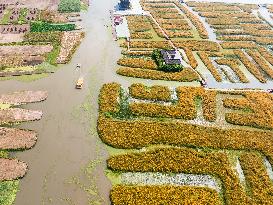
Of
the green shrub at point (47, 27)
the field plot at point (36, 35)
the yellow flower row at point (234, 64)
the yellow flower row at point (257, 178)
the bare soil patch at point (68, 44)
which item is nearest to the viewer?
the yellow flower row at point (257, 178)

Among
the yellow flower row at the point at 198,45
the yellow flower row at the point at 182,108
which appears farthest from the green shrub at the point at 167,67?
the yellow flower row at the point at 198,45

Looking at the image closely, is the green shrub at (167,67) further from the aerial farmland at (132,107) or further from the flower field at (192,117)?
the flower field at (192,117)

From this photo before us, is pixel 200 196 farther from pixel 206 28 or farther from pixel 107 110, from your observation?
pixel 206 28

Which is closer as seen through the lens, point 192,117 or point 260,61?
point 192,117

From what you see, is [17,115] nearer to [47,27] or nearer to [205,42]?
[47,27]

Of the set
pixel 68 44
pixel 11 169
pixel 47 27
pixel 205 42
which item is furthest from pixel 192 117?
pixel 47 27
